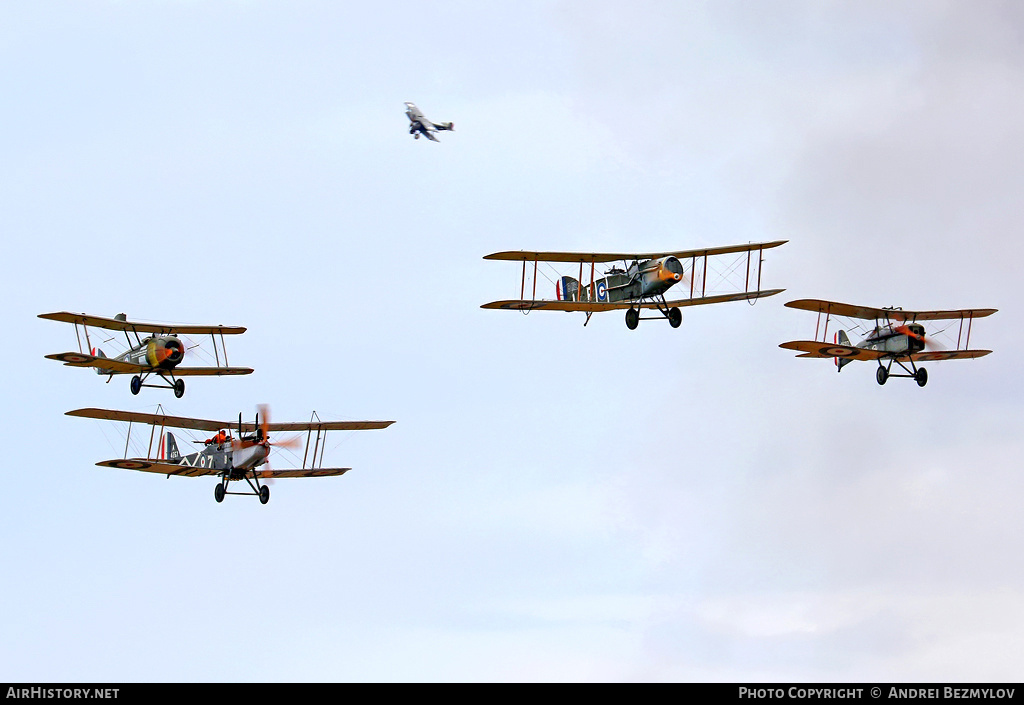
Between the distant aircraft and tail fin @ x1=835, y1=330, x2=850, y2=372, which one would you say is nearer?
tail fin @ x1=835, y1=330, x2=850, y2=372

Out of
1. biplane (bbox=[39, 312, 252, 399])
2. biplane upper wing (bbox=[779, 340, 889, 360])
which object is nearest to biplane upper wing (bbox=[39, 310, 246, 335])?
biplane (bbox=[39, 312, 252, 399])

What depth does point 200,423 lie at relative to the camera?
72.8 m

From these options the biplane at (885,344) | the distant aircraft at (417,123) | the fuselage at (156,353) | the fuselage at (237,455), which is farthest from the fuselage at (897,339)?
the distant aircraft at (417,123)

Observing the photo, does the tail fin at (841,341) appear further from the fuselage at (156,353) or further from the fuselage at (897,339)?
the fuselage at (156,353)

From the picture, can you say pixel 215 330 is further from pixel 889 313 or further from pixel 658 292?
pixel 889 313

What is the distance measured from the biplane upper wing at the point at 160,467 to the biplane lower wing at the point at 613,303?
12.8 m

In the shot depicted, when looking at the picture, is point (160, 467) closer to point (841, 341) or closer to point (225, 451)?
point (225, 451)

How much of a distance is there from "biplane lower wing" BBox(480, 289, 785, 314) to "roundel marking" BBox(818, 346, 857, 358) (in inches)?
115

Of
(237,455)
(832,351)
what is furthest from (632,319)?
(237,455)

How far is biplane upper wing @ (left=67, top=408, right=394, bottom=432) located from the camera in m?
69.8

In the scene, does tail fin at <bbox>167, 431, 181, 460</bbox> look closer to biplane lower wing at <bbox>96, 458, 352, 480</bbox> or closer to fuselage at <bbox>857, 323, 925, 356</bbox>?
biplane lower wing at <bbox>96, 458, 352, 480</bbox>

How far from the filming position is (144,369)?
227 feet
